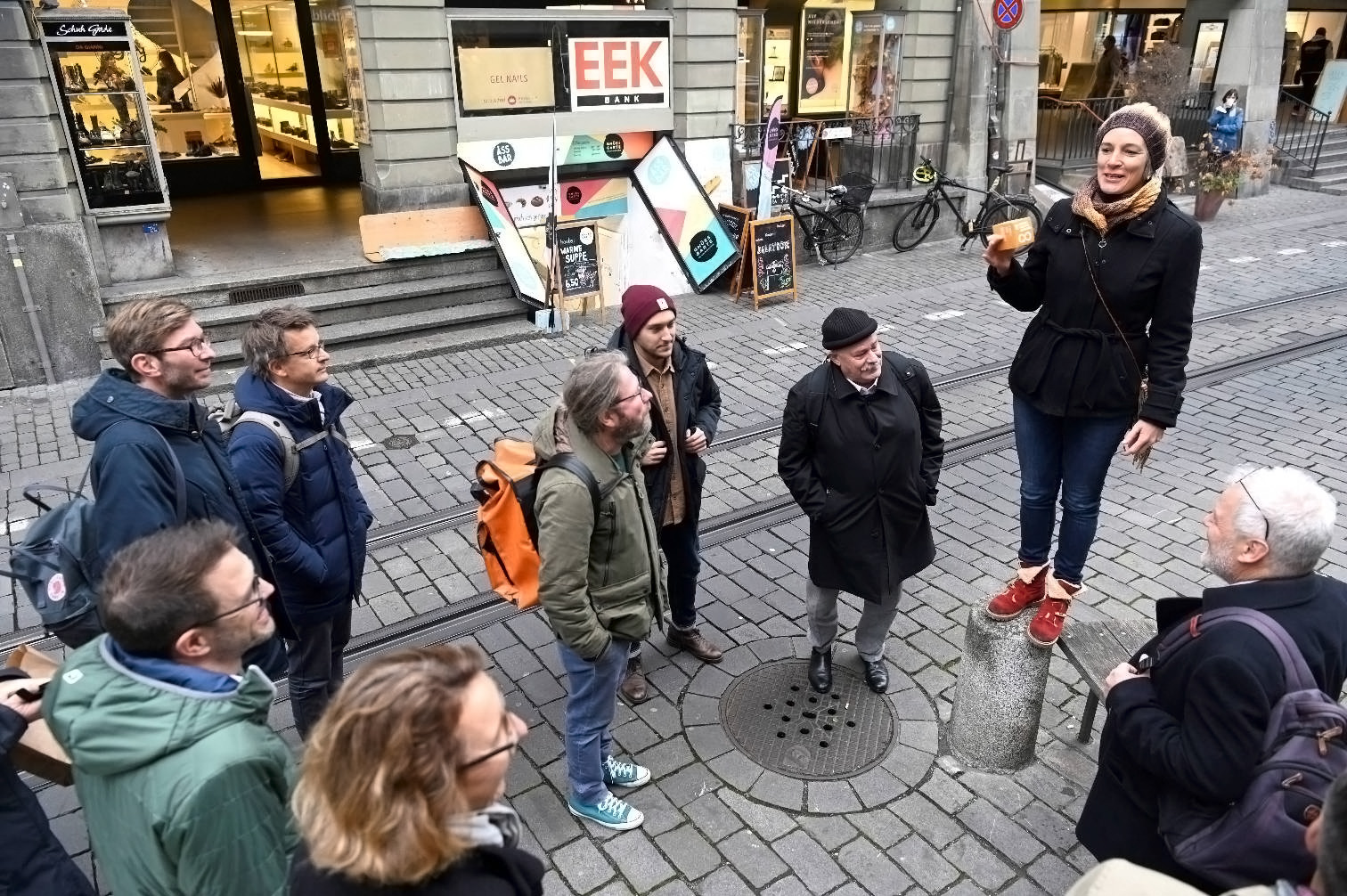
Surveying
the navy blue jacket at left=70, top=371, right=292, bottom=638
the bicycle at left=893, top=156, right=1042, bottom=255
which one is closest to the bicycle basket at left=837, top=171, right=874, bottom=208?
the bicycle at left=893, top=156, right=1042, bottom=255

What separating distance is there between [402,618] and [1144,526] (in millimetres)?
4770

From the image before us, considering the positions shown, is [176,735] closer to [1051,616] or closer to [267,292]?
[1051,616]

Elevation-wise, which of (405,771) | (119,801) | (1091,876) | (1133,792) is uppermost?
(405,771)

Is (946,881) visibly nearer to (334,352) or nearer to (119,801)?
(119,801)

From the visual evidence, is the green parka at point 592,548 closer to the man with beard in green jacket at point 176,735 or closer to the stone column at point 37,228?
the man with beard in green jacket at point 176,735

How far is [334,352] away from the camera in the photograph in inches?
359

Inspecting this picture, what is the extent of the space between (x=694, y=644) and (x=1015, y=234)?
8.34 ft

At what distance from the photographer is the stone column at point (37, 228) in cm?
790

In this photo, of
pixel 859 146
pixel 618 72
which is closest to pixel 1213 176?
pixel 859 146

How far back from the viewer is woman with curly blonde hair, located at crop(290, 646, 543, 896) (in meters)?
1.57

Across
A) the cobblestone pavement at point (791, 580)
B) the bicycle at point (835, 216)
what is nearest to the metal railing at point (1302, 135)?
the cobblestone pavement at point (791, 580)

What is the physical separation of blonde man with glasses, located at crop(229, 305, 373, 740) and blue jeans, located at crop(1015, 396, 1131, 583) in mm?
3075

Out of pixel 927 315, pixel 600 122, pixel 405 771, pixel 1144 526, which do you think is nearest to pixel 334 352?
pixel 600 122

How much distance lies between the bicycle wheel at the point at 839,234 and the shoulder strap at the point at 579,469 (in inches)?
405
